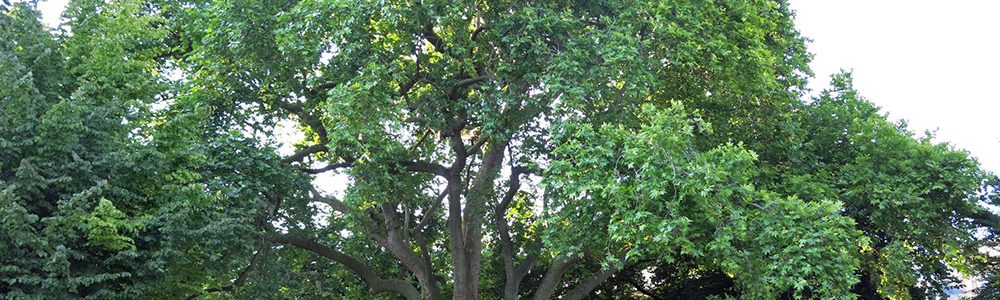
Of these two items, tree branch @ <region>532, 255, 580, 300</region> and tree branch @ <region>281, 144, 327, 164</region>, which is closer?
tree branch @ <region>281, 144, 327, 164</region>

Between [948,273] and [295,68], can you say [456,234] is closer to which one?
[295,68]

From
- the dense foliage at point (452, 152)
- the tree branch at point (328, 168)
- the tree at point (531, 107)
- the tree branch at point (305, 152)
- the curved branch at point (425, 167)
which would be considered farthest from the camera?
the tree branch at point (328, 168)

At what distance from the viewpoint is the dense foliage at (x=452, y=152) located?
8.29 meters

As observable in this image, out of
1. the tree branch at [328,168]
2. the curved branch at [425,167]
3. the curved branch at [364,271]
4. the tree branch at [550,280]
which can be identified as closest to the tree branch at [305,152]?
the tree branch at [328,168]

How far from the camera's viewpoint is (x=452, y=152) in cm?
1458

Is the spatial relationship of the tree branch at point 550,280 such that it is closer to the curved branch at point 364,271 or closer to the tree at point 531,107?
the tree at point 531,107

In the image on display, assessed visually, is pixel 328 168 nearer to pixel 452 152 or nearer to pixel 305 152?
pixel 305 152

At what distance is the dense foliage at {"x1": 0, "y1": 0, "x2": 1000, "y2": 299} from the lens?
8.29 meters

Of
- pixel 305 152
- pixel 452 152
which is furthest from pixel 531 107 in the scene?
pixel 305 152

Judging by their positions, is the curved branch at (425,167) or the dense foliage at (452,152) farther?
the curved branch at (425,167)

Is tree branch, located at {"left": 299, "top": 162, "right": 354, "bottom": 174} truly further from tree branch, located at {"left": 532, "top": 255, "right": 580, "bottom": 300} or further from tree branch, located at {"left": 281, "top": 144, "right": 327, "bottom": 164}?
tree branch, located at {"left": 532, "top": 255, "right": 580, "bottom": 300}

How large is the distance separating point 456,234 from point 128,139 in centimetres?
619

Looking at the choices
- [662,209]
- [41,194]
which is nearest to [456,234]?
[662,209]

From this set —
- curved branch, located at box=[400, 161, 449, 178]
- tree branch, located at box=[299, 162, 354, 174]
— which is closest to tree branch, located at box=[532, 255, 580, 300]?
curved branch, located at box=[400, 161, 449, 178]
